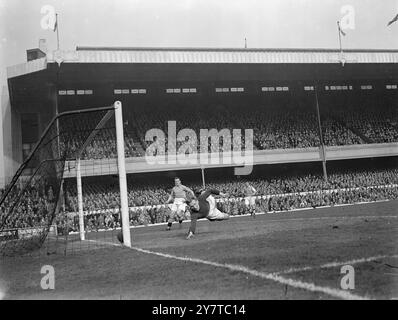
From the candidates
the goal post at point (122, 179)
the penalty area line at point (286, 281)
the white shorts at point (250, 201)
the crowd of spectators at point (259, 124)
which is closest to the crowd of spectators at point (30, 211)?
the goal post at point (122, 179)

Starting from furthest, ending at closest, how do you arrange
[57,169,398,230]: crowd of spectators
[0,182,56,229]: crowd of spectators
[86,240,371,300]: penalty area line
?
[57,169,398,230]: crowd of spectators → [0,182,56,229]: crowd of spectators → [86,240,371,300]: penalty area line

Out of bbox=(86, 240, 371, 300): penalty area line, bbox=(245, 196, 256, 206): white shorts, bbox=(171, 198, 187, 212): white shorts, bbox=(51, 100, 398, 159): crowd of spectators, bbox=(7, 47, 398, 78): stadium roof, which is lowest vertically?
bbox=(86, 240, 371, 300): penalty area line

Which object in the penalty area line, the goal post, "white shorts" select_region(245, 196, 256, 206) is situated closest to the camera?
the penalty area line

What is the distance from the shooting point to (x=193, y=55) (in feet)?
109

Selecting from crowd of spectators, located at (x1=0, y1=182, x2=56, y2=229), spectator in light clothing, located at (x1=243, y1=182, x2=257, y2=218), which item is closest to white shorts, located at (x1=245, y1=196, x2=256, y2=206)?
spectator in light clothing, located at (x1=243, y1=182, x2=257, y2=218)

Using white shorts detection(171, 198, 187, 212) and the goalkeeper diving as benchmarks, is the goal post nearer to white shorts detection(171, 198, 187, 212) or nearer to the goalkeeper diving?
the goalkeeper diving

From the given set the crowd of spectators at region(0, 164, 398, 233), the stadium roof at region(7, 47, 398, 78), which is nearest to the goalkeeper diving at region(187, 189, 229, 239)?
the crowd of spectators at region(0, 164, 398, 233)

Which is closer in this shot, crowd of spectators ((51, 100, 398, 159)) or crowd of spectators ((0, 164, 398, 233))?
crowd of spectators ((0, 164, 398, 233))

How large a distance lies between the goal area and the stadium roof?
4099 millimetres

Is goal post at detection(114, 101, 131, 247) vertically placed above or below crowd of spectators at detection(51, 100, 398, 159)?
below

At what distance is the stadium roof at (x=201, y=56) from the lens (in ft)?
102

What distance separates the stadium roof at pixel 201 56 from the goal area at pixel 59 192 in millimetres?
4099

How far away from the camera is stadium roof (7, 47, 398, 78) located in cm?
3094

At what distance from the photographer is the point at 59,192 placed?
13.6 meters
